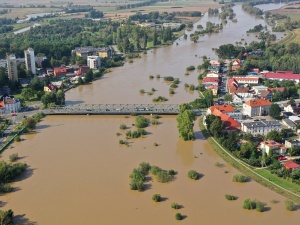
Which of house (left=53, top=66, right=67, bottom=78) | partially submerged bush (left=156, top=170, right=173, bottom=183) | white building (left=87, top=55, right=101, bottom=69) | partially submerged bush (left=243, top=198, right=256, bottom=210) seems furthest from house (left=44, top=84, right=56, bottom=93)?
partially submerged bush (left=243, top=198, right=256, bottom=210)

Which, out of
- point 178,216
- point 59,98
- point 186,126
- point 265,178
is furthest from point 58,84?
point 178,216

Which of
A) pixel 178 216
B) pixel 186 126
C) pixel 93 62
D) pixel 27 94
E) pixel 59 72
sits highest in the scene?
pixel 93 62

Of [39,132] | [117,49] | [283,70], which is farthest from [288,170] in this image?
[117,49]

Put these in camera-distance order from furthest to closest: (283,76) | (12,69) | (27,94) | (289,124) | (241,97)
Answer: (283,76)
(12,69)
(27,94)
(241,97)
(289,124)

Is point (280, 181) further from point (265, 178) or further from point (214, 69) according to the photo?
point (214, 69)

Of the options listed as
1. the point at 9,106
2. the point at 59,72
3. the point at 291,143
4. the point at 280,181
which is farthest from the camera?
the point at 59,72

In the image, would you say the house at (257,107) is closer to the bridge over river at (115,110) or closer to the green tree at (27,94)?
the bridge over river at (115,110)
